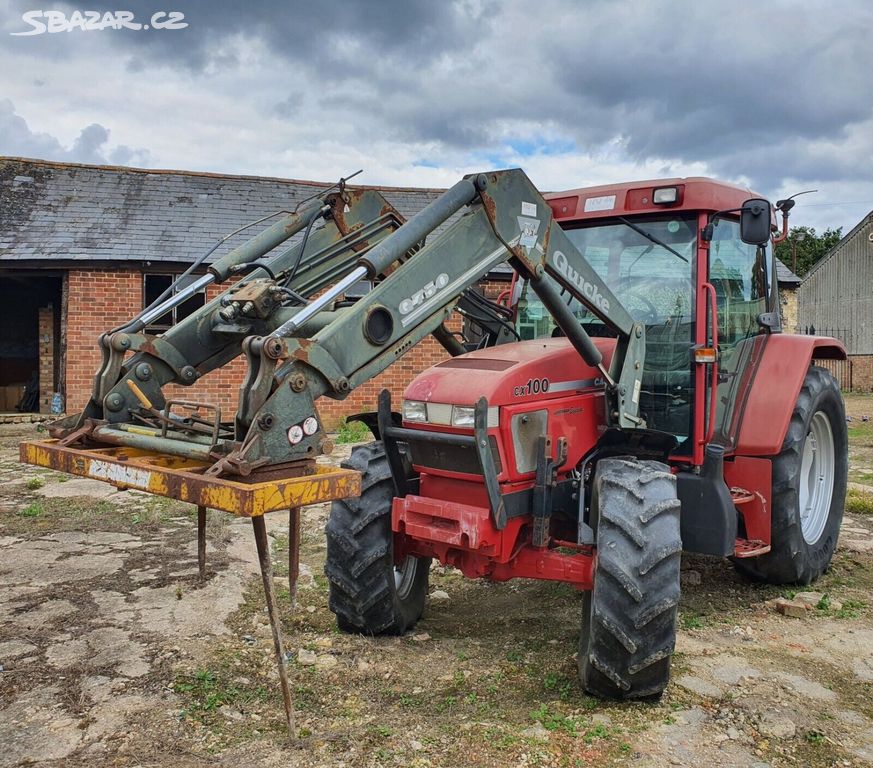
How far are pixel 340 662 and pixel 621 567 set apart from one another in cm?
158

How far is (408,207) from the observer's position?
1791 centimetres

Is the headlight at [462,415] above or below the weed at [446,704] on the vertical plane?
above

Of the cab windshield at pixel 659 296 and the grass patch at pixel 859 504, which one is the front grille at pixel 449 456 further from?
the grass patch at pixel 859 504

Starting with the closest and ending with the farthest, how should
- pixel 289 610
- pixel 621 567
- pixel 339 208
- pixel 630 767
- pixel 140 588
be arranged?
pixel 630 767, pixel 621 567, pixel 339 208, pixel 289 610, pixel 140 588

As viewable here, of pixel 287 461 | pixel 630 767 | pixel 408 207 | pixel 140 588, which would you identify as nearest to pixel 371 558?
pixel 287 461

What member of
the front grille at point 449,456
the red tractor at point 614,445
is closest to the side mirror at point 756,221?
the red tractor at point 614,445

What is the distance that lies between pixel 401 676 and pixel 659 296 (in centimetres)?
260

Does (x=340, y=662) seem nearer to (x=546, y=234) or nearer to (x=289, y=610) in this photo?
(x=289, y=610)

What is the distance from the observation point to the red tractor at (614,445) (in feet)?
12.3

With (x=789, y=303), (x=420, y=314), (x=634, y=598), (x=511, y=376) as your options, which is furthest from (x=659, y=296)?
(x=789, y=303)

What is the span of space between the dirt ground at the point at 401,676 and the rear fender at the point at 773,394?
3.55ft

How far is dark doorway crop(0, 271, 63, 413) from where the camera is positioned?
1794cm

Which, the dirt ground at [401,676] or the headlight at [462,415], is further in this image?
the headlight at [462,415]

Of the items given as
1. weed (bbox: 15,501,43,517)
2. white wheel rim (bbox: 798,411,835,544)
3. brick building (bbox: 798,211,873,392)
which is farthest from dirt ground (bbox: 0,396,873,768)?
brick building (bbox: 798,211,873,392)
